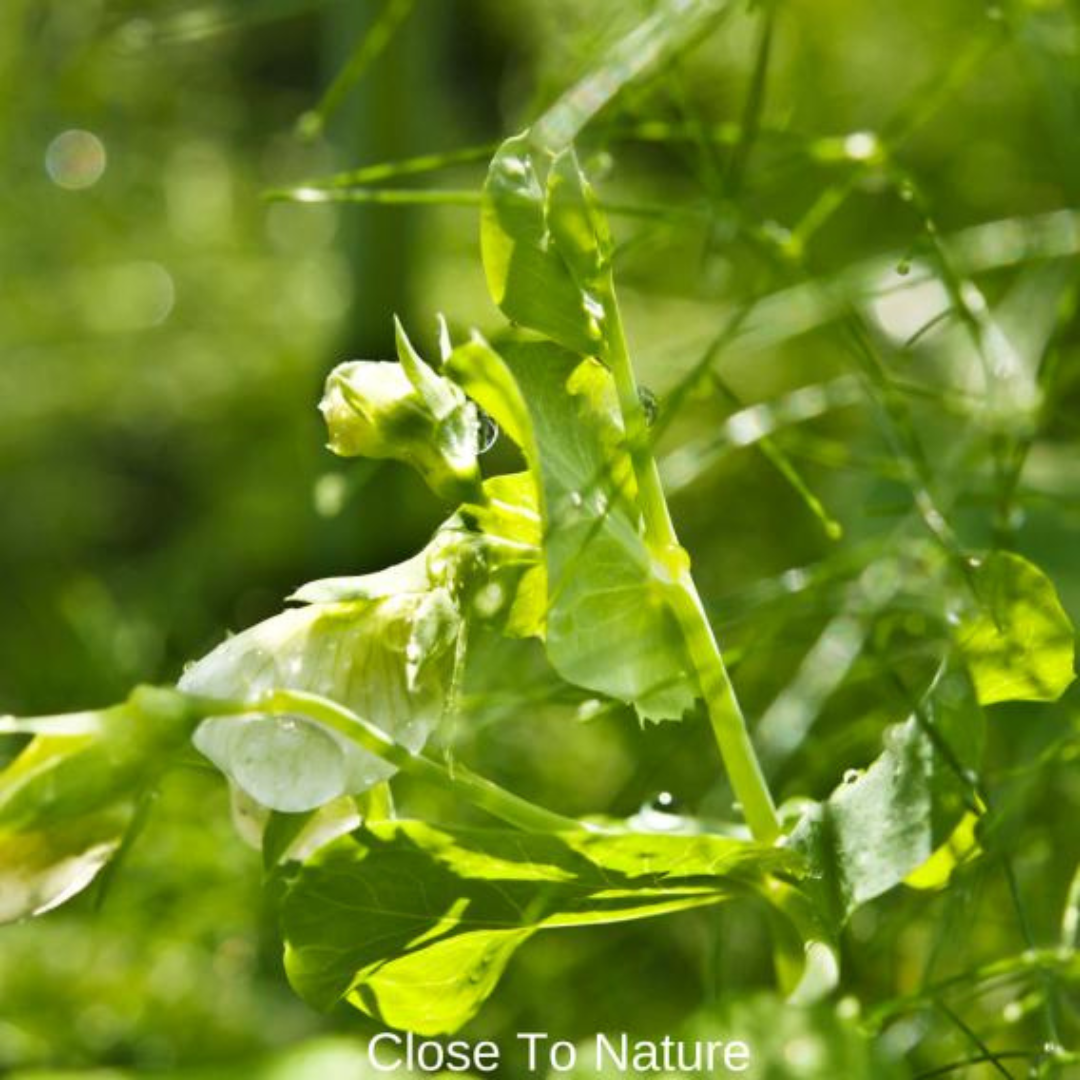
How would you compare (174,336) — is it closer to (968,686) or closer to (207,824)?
(207,824)

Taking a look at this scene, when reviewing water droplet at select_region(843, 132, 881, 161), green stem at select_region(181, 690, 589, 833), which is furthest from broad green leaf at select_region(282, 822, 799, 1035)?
water droplet at select_region(843, 132, 881, 161)

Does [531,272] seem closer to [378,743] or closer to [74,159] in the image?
[378,743]

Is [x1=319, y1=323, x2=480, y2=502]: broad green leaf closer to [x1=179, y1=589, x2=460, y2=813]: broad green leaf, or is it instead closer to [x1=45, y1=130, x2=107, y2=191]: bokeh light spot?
[x1=179, y1=589, x2=460, y2=813]: broad green leaf

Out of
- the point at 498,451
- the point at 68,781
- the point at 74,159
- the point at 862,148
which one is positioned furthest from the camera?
the point at 74,159

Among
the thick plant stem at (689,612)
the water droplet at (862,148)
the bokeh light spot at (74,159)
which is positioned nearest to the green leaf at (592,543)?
the thick plant stem at (689,612)

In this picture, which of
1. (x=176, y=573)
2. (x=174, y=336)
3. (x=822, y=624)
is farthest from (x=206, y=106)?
(x=822, y=624)

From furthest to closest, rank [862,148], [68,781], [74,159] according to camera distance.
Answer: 1. [74,159]
2. [862,148]
3. [68,781]

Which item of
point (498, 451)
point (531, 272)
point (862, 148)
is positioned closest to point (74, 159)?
point (498, 451)
